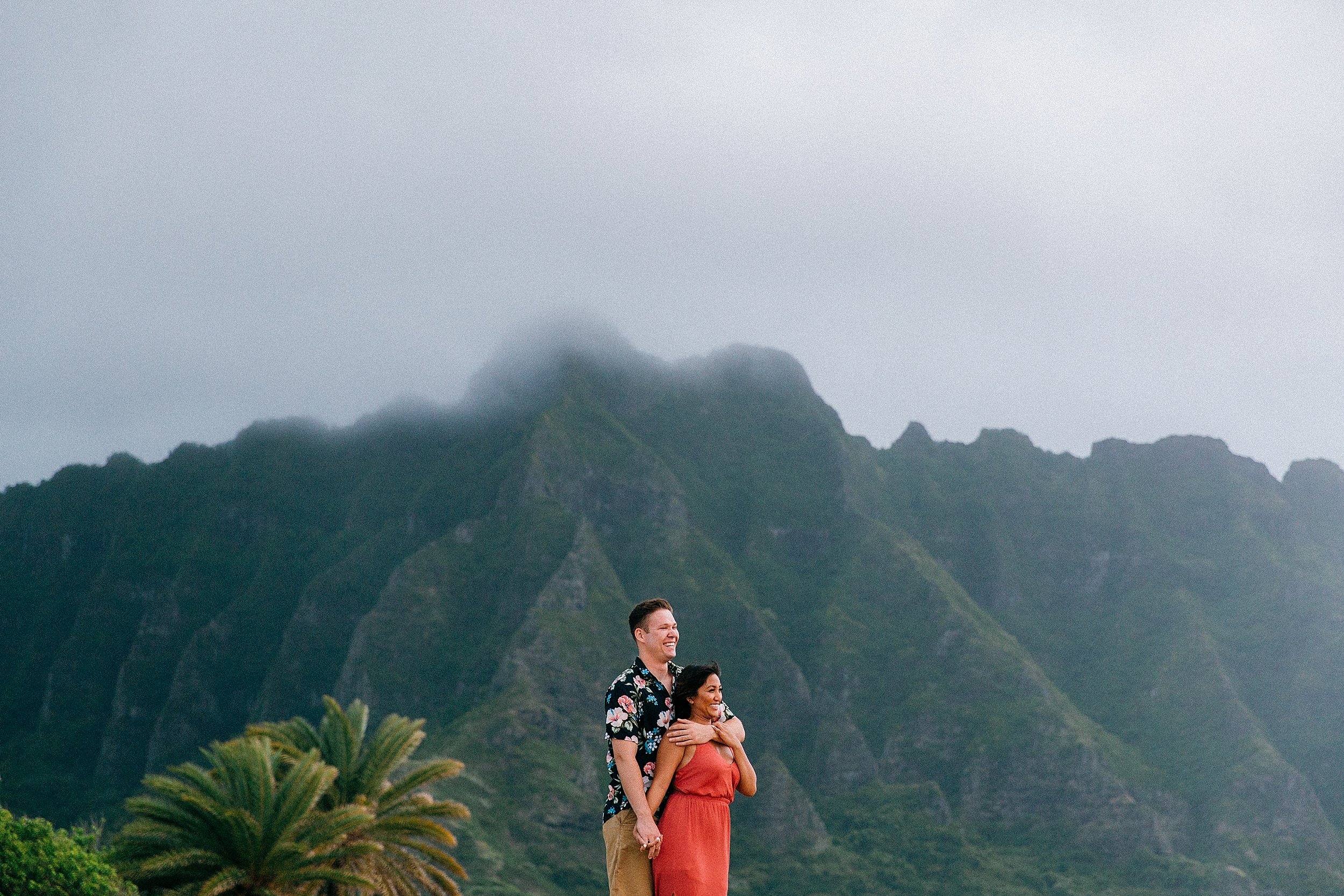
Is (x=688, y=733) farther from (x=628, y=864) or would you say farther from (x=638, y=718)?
(x=628, y=864)

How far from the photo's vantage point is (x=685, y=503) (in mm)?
193125

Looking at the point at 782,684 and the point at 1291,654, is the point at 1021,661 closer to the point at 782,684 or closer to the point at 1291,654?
the point at 782,684

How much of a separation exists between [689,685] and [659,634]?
0.42m

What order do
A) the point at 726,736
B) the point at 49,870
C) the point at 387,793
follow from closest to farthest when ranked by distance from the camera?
the point at 726,736
the point at 49,870
the point at 387,793

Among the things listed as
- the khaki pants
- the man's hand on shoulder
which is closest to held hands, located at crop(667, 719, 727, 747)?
the man's hand on shoulder

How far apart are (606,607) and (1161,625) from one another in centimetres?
8678

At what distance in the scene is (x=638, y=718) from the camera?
9.77 metres

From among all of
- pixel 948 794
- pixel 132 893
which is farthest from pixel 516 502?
pixel 132 893

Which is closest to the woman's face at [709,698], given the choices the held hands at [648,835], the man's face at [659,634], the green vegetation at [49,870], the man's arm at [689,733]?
the man's arm at [689,733]

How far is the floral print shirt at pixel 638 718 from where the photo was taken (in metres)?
9.66

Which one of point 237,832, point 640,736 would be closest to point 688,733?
point 640,736

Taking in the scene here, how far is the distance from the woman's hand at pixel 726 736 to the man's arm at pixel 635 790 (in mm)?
577

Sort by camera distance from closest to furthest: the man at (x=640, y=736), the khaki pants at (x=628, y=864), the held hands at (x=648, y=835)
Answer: the held hands at (x=648, y=835) → the man at (x=640, y=736) → the khaki pants at (x=628, y=864)

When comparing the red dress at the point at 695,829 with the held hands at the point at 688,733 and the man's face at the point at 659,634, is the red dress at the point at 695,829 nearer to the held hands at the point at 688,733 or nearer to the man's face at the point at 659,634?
the held hands at the point at 688,733
